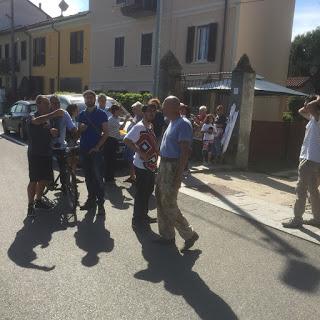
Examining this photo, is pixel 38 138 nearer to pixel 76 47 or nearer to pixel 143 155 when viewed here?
pixel 143 155

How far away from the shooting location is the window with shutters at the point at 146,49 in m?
25.6

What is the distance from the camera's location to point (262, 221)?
7008mm

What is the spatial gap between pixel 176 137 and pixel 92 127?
7.00ft

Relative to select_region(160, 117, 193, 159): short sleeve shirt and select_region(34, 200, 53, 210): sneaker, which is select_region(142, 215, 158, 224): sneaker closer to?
select_region(160, 117, 193, 159): short sleeve shirt

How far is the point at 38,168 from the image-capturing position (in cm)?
664

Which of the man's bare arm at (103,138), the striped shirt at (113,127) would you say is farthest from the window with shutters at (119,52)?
the man's bare arm at (103,138)

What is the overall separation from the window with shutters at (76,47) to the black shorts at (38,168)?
86.8ft

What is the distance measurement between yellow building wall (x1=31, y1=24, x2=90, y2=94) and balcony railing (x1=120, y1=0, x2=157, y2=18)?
19.7ft

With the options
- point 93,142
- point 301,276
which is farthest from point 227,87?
point 301,276

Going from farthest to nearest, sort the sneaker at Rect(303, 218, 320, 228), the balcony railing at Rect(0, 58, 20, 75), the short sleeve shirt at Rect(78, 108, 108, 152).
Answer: the balcony railing at Rect(0, 58, 20, 75)
the short sleeve shirt at Rect(78, 108, 108, 152)
the sneaker at Rect(303, 218, 320, 228)

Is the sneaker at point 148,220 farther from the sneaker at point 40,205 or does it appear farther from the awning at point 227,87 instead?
the awning at point 227,87

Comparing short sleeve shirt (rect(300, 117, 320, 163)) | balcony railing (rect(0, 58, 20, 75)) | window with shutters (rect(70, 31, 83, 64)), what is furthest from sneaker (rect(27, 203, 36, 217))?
balcony railing (rect(0, 58, 20, 75))

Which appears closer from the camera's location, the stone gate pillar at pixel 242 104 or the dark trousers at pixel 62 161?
the dark trousers at pixel 62 161

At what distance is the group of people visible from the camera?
5.31 metres
